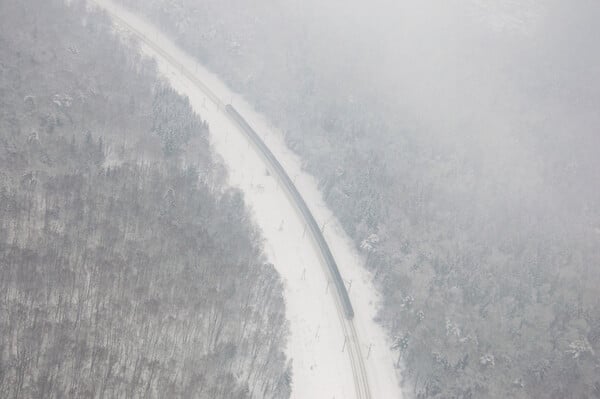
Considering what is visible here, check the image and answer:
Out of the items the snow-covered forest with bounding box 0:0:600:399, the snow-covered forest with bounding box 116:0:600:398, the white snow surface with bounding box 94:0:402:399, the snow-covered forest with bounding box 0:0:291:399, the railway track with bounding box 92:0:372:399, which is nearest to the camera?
the snow-covered forest with bounding box 0:0:291:399

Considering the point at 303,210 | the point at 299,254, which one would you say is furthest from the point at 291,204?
the point at 299,254

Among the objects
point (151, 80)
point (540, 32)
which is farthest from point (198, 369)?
point (540, 32)

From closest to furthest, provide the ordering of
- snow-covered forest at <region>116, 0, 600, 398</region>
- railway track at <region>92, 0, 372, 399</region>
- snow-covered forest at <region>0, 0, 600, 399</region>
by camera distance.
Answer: snow-covered forest at <region>0, 0, 600, 399</region>
railway track at <region>92, 0, 372, 399</region>
snow-covered forest at <region>116, 0, 600, 398</region>

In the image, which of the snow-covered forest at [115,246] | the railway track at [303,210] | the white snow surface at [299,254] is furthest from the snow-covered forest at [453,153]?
the snow-covered forest at [115,246]

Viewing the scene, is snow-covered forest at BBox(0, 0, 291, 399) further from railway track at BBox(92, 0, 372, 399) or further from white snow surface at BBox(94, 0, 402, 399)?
railway track at BBox(92, 0, 372, 399)

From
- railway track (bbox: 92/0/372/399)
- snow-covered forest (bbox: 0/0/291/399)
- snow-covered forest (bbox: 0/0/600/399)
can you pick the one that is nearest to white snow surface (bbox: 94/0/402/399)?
snow-covered forest (bbox: 0/0/600/399)
